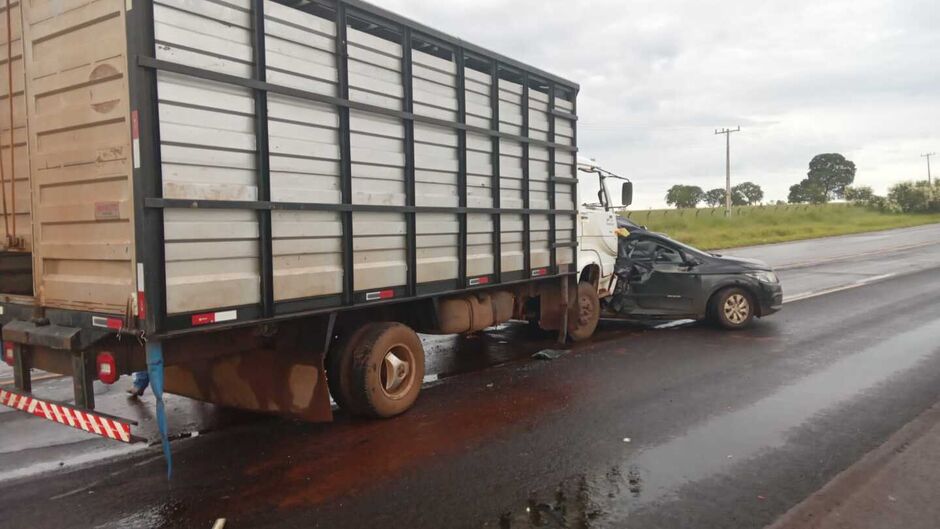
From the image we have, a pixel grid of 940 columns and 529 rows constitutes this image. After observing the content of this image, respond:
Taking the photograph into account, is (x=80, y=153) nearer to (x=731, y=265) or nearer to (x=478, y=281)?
(x=478, y=281)

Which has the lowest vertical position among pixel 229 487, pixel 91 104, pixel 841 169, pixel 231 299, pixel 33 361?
pixel 229 487

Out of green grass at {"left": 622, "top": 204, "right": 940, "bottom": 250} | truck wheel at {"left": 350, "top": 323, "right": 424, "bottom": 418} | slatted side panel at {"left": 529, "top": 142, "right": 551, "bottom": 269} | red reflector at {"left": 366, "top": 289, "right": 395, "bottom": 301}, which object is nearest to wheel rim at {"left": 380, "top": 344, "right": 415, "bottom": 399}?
truck wheel at {"left": 350, "top": 323, "right": 424, "bottom": 418}

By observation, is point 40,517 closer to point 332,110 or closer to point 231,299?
point 231,299

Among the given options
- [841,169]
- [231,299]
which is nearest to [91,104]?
[231,299]

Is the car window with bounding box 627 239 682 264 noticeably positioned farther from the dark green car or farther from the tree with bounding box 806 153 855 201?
the tree with bounding box 806 153 855 201

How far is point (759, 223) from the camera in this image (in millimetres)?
45625

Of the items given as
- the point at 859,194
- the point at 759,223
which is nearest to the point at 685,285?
the point at 759,223

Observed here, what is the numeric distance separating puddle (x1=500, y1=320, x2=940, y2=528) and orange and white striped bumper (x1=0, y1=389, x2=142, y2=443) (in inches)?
94.4

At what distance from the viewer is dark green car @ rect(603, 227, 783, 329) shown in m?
9.75

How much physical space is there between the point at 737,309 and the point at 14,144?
29.9 feet

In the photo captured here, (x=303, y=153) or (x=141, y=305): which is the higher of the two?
(x=303, y=153)

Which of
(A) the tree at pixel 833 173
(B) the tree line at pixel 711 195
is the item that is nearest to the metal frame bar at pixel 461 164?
(B) the tree line at pixel 711 195

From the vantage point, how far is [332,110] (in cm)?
499

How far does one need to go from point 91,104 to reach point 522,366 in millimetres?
5237
